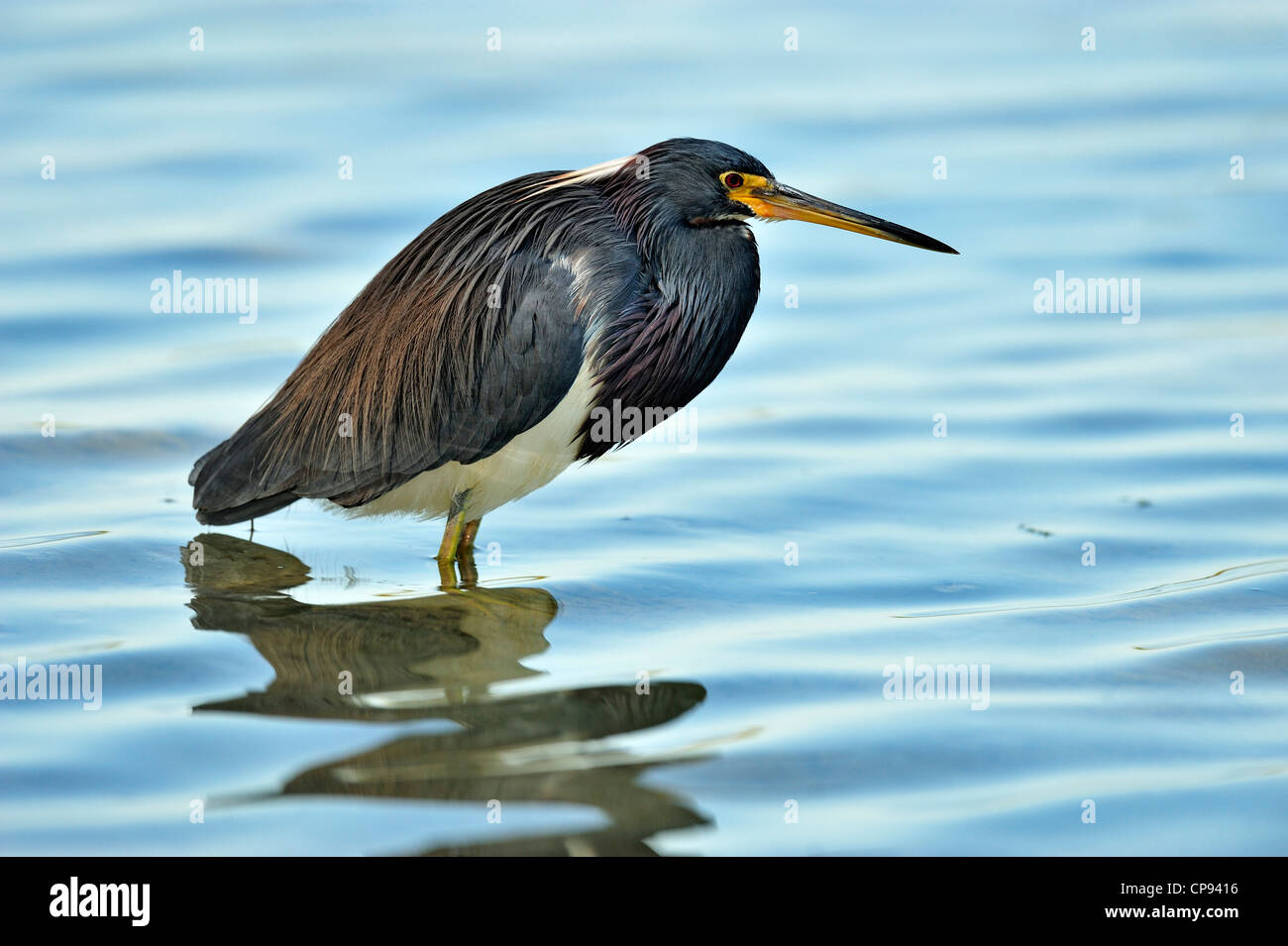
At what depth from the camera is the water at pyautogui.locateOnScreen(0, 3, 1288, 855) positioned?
564 cm

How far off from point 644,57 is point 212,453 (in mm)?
8753

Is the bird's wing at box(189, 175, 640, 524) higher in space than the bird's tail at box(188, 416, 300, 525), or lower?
higher

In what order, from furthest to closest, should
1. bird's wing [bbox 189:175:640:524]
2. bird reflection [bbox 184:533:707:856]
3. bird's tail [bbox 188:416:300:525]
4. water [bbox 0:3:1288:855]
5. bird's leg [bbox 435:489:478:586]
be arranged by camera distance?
bird's tail [bbox 188:416:300:525], bird's leg [bbox 435:489:478:586], bird's wing [bbox 189:175:640:524], water [bbox 0:3:1288:855], bird reflection [bbox 184:533:707:856]

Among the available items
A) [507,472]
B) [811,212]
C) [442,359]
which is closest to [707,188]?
[811,212]

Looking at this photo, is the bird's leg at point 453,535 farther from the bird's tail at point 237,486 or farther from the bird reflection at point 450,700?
the bird's tail at point 237,486

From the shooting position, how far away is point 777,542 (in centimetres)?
811

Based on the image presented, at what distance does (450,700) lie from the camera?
20.7 feet

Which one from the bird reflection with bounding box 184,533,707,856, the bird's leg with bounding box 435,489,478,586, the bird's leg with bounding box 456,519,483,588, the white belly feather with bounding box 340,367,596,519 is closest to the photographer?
the bird reflection with bounding box 184,533,707,856

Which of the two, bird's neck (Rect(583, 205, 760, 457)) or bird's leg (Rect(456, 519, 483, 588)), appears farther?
bird's leg (Rect(456, 519, 483, 588))

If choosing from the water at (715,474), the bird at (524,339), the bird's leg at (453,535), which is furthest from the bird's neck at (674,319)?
the water at (715,474)

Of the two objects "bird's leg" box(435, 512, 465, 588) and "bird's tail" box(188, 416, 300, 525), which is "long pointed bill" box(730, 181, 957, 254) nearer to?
"bird's leg" box(435, 512, 465, 588)

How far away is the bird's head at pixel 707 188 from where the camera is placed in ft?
24.5

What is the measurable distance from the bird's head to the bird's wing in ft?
0.73

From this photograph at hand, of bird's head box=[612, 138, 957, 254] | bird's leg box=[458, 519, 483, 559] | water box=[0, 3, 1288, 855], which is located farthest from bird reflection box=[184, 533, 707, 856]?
bird's head box=[612, 138, 957, 254]
